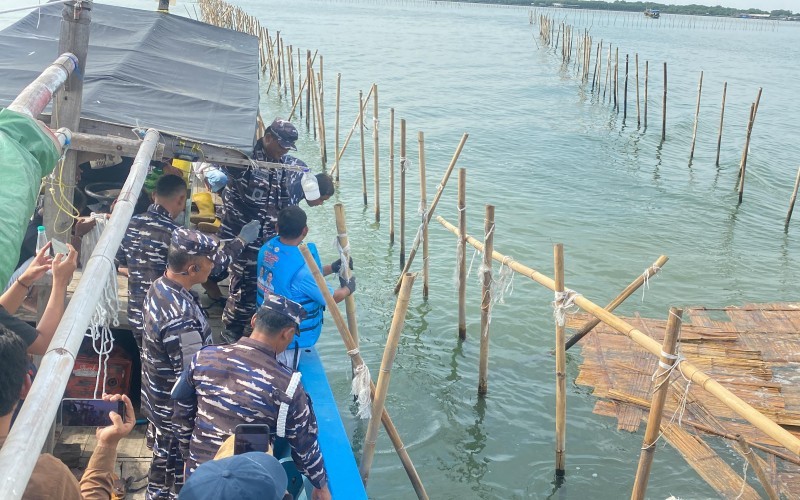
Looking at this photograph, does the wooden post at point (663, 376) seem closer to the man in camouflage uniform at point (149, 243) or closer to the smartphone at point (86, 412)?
the man in camouflage uniform at point (149, 243)

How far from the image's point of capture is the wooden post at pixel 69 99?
14.8ft

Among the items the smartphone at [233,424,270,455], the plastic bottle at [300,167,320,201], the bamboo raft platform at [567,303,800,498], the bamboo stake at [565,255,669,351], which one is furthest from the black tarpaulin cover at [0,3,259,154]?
Answer: the bamboo raft platform at [567,303,800,498]

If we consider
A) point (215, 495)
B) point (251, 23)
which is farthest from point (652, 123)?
point (215, 495)

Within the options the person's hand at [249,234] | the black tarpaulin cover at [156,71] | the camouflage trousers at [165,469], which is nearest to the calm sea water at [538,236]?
the person's hand at [249,234]

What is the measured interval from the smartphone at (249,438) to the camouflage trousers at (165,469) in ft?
3.27

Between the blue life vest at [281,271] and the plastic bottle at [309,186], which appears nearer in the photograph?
the blue life vest at [281,271]

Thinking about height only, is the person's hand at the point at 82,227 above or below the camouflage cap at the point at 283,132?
below

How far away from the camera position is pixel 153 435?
14.6ft

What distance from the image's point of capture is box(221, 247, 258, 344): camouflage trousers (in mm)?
6148

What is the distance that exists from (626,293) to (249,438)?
175 inches

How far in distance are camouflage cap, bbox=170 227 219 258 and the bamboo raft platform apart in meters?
3.80

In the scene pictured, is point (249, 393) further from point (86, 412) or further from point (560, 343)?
point (560, 343)

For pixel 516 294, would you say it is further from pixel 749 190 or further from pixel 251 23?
pixel 251 23

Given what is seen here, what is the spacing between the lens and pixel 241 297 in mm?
6195
